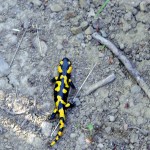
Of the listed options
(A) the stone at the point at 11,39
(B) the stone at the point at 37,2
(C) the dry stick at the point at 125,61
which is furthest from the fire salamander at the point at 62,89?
(B) the stone at the point at 37,2

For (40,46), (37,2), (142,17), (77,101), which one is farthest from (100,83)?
(37,2)

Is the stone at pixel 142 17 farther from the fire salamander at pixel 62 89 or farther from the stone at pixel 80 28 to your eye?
the fire salamander at pixel 62 89

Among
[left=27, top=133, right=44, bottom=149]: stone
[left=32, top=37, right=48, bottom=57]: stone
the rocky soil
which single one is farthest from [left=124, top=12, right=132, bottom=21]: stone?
[left=27, top=133, right=44, bottom=149]: stone

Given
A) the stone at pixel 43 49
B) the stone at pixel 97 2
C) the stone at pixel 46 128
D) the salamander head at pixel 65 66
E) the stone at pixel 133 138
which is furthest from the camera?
the stone at pixel 97 2

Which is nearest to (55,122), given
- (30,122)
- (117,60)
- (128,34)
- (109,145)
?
(30,122)

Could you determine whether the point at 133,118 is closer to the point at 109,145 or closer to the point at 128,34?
the point at 109,145

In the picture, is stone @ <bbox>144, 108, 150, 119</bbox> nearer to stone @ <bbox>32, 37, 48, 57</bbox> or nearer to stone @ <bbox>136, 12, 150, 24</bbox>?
stone @ <bbox>136, 12, 150, 24</bbox>

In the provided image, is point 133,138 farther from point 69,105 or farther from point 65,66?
point 65,66
